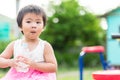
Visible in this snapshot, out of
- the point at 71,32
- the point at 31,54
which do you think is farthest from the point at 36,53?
the point at 71,32

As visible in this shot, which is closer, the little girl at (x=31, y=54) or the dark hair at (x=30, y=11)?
the little girl at (x=31, y=54)

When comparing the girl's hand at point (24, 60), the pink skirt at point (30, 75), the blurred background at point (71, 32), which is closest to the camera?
the girl's hand at point (24, 60)

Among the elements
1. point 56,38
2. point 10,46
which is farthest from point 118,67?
point 10,46

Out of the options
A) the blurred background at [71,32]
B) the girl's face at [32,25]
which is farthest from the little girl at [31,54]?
the blurred background at [71,32]

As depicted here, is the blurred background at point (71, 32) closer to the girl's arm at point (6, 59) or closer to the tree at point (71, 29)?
the tree at point (71, 29)

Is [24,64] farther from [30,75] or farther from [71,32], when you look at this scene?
[71,32]

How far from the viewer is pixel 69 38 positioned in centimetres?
1823

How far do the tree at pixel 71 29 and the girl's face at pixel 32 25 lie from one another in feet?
47.7

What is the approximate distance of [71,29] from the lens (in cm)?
1812

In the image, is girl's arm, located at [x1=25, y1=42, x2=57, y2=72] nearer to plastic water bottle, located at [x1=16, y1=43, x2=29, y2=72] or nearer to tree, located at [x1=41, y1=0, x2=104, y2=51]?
plastic water bottle, located at [x1=16, y1=43, x2=29, y2=72]

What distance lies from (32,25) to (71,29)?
15119 millimetres

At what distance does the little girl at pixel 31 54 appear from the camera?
118 inches

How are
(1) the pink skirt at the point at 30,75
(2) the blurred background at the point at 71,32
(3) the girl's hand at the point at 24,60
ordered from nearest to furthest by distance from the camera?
(3) the girl's hand at the point at 24,60
(1) the pink skirt at the point at 30,75
(2) the blurred background at the point at 71,32

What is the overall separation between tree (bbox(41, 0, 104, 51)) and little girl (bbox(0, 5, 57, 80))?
14445mm
